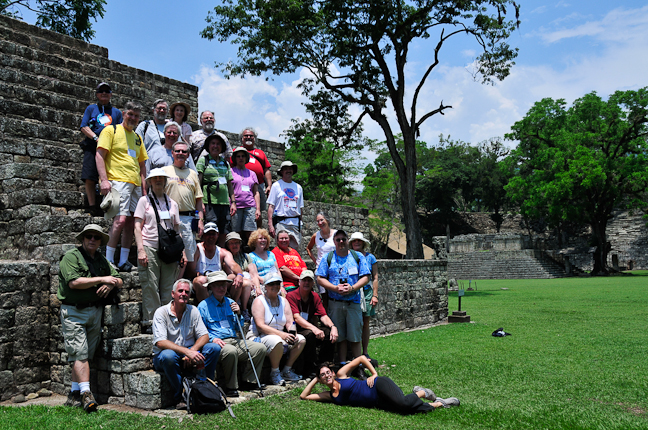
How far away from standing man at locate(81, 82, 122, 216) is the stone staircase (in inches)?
1236

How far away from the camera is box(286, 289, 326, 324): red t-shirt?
6.64 meters

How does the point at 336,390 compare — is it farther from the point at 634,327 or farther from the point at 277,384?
the point at 634,327

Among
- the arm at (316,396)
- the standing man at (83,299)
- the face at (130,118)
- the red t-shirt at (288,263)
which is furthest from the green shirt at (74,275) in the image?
the red t-shirt at (288,263)

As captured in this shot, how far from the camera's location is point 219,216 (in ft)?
23.3

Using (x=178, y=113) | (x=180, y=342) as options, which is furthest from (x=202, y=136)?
(x=180, y=342)

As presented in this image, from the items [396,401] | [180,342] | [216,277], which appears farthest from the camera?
[216,277]

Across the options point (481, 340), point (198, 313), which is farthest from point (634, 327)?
point (198, 313)

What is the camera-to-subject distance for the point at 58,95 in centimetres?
844

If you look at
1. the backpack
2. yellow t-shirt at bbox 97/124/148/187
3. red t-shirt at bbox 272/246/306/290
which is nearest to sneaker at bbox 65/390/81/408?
the backpack

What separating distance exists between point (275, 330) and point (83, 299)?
213 cm

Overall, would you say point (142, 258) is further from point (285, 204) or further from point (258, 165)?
point (258, 165)

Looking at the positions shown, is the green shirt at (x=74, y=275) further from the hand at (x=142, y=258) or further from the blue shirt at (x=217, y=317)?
the blue shirt at (x=217, y=317)

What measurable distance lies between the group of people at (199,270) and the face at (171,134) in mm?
19

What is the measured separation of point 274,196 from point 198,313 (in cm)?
326
